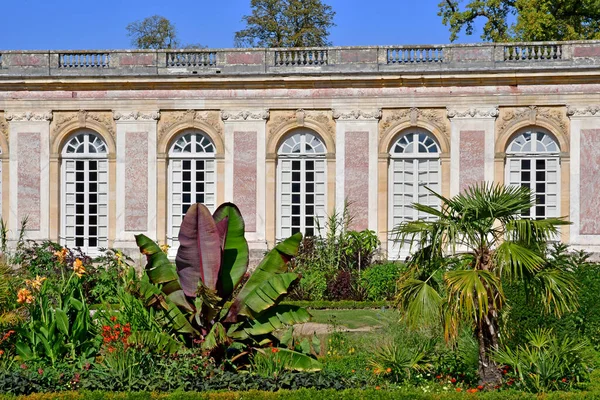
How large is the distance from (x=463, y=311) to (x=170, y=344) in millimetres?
3327

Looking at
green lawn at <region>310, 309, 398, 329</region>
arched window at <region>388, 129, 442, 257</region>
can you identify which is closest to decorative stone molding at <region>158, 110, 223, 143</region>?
arched window at <region>388, 129, 442, 257</region>

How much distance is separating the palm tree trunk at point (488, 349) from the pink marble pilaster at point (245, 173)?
517 inches

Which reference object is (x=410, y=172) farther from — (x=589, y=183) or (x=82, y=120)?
(x=82, y=120)

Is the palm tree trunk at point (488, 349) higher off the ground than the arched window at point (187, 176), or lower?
lower

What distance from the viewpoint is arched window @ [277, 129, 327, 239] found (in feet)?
77.7

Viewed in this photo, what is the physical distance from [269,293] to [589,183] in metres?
13.2

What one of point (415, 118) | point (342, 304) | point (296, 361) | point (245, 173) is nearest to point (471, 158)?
point (415, 118)

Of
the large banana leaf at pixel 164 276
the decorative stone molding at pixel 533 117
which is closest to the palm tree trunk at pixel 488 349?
the large banana leaf at pixel 164 276

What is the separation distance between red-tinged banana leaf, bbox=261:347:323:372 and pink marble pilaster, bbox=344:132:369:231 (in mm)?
12297

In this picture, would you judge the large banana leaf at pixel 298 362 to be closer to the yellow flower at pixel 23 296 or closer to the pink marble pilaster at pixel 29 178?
the yellow flower at pixel 23 296

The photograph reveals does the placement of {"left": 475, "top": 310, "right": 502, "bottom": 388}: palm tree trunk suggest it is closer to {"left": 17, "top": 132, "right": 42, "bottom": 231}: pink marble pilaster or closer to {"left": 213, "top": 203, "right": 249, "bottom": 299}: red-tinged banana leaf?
{"left": 213, "top": 203, "right": 249, "bottom": 299}: red-tinged banana leaf

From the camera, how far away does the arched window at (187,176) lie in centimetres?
2398

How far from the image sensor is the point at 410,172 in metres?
23.5

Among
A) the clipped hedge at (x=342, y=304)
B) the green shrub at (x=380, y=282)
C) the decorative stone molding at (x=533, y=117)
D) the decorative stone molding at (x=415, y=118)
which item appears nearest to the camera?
the clipped hedge at (x=342, y=304)
